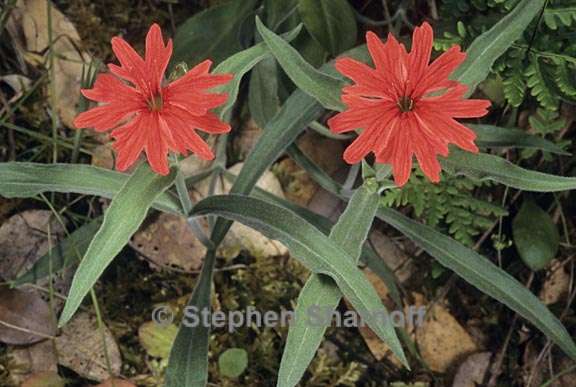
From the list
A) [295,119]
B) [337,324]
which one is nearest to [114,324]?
[337,324]

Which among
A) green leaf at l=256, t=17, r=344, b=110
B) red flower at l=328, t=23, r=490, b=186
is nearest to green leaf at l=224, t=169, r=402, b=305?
green leaf at l=256, t=17, r=344, b=110

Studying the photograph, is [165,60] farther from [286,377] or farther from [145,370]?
[145,370]

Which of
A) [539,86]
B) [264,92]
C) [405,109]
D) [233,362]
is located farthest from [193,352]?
[539,86]

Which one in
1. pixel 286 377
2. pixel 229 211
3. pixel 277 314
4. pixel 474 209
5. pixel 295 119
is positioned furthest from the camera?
pixel 277 314

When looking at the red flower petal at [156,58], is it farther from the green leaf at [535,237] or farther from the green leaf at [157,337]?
the green leaf at [535,237]

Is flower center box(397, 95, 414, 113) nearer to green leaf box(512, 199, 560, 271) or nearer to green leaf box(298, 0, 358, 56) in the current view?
green leaf box(298, 0, 358, 56)

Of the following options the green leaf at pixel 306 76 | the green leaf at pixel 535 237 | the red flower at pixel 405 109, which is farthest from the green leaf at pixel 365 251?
the red flower at pixel 405 109
